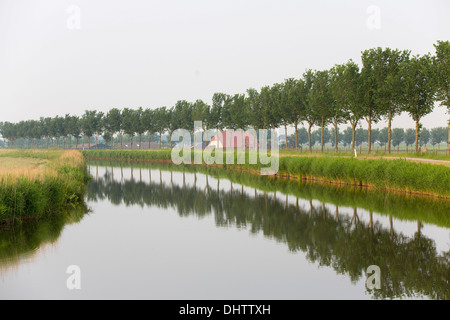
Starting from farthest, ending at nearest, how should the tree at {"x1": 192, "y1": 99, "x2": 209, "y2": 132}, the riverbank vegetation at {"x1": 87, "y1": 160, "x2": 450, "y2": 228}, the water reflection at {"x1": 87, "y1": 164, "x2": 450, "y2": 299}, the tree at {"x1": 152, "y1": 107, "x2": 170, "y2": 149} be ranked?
1. the tree at {"x1": 152, "y1": 107, "x2": 170, "y2": 149}
2. the tree at {"x1": 192, "y1": 99, "x2": 209, "y2": 132}
3. the riverbank vegetation at {"x1": 87, "y1": 160, "x2": 450, "y2": 228}
4. the water reflection at {"x1": 87, "y1": 164, "x2": 450, "y2": 299}

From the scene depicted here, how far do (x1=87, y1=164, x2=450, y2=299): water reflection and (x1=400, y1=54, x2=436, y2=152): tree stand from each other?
18.2 metres

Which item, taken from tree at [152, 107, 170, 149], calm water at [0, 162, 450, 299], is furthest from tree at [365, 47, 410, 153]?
tree at [152, 107, 170, 149]

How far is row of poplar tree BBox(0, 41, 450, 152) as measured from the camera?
44763 mm

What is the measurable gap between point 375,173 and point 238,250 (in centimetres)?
1882

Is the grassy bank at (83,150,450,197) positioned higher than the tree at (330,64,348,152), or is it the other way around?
the tree at (330,64,348,152)

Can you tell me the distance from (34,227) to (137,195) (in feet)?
48.8

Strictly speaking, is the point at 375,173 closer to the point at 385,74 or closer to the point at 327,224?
the point at 327,224

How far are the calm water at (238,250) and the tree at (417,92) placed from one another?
2240cm

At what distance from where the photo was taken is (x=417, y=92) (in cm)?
4506

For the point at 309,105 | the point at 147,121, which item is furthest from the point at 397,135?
the point at 309,105

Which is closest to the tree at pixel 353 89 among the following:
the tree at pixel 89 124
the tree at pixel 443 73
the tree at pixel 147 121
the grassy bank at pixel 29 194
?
the tree at pixel 443 73

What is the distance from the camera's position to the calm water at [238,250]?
36.5 feet

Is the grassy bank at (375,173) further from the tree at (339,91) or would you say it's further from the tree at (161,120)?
the tree at (161,120)

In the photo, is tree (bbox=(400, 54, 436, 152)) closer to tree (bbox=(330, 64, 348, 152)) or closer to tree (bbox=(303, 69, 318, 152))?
tree (bbox=(330, 64, 348, 152))
